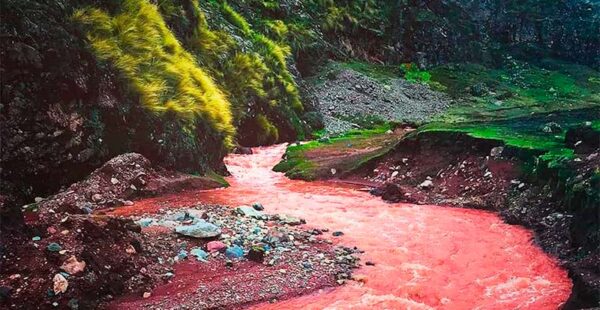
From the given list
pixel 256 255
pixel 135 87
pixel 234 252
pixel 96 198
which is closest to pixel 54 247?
pixel 234 252

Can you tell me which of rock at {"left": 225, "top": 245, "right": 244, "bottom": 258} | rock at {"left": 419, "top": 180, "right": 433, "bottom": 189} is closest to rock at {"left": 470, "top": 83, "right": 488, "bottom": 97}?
rock at {"left": 419, "top": 180, "right": 433, "bottom": 189}

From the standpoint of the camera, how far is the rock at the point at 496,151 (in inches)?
498

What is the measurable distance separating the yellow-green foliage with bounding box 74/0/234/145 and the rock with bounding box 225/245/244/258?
17.5ft

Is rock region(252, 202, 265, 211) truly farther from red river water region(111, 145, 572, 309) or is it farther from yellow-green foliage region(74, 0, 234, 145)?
yellow-green foliage region(74, 0, 234, 145)

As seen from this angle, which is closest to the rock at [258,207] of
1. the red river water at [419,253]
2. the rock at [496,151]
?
the red river water at [419,253]

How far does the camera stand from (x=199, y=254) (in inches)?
285

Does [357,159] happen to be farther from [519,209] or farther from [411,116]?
[411,116]

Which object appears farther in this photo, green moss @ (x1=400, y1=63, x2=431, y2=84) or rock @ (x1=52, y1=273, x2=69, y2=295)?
green moss @ (x1=400, y1=63, x2=431, y2=84)

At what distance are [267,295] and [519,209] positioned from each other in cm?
647

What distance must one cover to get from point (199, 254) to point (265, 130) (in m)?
A: 13.9

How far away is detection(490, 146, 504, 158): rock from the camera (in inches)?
498

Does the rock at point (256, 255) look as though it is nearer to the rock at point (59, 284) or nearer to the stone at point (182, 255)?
the stone at point (182, 255)

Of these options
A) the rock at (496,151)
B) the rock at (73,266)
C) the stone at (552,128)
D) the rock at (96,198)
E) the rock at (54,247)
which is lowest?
the rock at (73,266)

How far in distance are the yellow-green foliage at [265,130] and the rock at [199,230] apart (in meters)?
13.0
